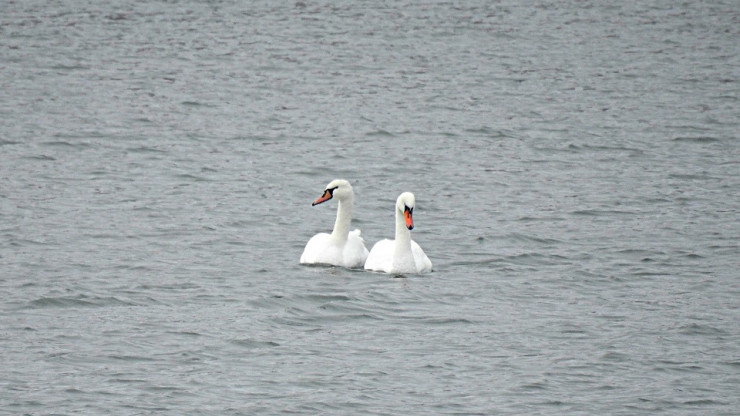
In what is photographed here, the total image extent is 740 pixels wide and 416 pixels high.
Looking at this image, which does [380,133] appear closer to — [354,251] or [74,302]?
[354,251]

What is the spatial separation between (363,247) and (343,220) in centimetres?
49

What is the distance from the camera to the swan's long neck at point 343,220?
17.9 meters

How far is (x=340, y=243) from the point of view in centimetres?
1786

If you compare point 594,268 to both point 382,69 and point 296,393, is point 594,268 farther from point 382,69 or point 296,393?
point 382,69

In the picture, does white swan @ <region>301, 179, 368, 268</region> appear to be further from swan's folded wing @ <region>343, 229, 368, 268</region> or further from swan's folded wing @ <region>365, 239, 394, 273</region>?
swan's folded wing @ <region>365, 239, 394, 273</region>

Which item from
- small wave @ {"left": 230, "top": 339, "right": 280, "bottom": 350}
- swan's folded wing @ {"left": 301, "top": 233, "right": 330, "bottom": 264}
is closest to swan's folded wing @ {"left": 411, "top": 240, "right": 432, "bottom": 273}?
swan's folded wing @ {"left": 301, "top": 233, "right": 330, "bottom": 264}

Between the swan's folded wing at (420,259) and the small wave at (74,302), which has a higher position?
the swan's folded wing at (420,259)

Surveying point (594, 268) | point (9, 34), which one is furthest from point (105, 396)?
point (9, 34)

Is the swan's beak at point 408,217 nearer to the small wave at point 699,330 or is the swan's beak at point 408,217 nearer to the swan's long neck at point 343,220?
the swan's long neck at point 343,220

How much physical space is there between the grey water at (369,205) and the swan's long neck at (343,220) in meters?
0.48

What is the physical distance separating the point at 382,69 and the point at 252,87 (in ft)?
11.2

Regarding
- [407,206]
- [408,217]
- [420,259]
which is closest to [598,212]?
[420,259]

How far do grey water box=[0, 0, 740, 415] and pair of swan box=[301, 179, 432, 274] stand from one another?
238mm

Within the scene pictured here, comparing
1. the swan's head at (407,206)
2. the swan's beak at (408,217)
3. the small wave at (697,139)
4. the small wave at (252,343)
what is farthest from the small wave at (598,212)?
the small wave at (252,343)
